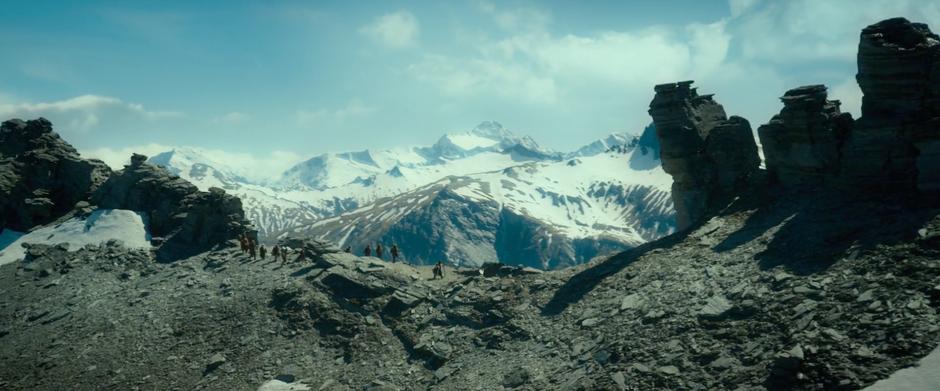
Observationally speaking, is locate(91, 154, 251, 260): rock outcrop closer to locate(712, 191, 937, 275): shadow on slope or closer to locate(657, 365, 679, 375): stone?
locate(657, 365, 679, 375): stone

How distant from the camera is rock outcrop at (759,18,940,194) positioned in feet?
114

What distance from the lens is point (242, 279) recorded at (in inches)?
1874

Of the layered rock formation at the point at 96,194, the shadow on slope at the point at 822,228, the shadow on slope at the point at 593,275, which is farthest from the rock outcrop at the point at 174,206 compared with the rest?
the shadow on slope at the point at 822,228

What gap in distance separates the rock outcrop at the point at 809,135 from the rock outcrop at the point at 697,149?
16.7 ft

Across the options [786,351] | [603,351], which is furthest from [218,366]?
[786,351]

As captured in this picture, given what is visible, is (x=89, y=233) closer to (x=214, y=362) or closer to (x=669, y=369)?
(x=214, y=362)

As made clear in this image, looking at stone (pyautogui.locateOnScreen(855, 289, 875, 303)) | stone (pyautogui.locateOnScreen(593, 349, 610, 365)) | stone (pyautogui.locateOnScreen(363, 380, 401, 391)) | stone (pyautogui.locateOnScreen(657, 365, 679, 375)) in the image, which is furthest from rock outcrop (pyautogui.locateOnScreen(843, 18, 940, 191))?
stone (pyautogui.locateOnScreen(363, 380, 401, 391))

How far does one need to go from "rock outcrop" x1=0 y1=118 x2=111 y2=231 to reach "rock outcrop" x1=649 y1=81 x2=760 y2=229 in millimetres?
63126

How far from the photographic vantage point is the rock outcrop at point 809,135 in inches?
1624

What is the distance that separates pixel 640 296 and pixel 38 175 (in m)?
67.6

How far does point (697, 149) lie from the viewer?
51.7 meters

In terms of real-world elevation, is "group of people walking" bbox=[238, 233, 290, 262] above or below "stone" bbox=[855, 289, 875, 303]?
above

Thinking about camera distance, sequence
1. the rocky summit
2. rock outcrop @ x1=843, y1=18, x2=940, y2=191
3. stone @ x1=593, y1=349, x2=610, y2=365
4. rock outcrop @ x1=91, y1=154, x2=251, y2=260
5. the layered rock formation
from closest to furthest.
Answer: the rocky summit, stone @ x1=593, y1=349, x2=610, y2=365, rock outcrop @ x1=843, y1=18, x2=940, y2=191, rock outcrop @ x1=91, y1=154, x2=251, y2=260, the layered rock formation

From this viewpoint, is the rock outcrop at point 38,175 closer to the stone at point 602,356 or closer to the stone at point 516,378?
the stone at point 516,378
